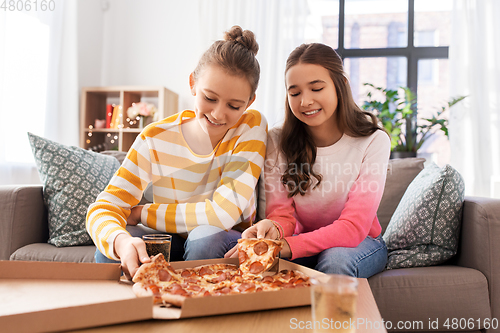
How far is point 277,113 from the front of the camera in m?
3.56

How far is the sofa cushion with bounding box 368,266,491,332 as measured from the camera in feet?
4.29

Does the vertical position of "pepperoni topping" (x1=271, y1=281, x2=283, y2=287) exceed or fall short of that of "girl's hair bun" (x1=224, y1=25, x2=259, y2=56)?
it falls short

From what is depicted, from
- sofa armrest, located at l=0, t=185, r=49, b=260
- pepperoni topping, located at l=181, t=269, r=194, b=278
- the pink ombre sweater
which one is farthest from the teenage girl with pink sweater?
sofa armrest, located at l=0, t=185, r=49, b=260

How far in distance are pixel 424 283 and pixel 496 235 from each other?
306mm

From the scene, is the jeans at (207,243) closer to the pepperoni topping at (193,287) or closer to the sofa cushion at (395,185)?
the pepperoni topping at (193,287)

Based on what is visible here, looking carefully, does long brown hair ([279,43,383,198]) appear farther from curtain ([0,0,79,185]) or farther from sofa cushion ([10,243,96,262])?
curtain ([0,0,79,185])

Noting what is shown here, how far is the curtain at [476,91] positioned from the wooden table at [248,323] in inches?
124

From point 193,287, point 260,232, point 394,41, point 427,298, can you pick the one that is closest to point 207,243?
point 260,232

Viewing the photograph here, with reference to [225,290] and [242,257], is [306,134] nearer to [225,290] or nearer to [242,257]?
[242,257]

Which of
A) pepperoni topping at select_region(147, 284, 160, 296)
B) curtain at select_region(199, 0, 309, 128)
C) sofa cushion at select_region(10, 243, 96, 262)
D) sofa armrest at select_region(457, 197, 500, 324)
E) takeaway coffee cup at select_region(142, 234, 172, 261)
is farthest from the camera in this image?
curtain at select_region(199, 0, 309, 128)

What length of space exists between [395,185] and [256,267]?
4.07ft

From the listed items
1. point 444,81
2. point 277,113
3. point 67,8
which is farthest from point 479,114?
point 67,8

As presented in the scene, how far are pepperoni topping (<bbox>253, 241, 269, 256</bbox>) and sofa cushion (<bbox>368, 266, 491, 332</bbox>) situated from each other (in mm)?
637

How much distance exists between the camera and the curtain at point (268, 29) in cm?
357
